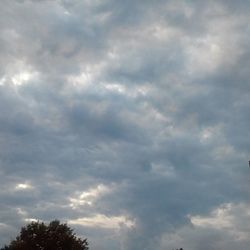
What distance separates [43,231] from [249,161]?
154 ft

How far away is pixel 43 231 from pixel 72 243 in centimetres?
656

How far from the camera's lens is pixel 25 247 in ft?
291

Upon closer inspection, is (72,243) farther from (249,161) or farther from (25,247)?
(249,161)

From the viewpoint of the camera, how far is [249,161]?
67.5 metres

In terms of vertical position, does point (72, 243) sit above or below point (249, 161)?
below

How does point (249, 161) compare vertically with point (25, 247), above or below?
above

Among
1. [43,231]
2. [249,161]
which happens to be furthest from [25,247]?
[249,161]

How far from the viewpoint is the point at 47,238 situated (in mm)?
91438

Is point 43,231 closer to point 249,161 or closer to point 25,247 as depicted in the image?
point 25,247

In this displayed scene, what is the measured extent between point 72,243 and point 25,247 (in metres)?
9.68

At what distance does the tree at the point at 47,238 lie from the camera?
9025 centimetres

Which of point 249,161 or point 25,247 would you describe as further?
point 25,247

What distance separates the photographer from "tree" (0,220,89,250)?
296ft

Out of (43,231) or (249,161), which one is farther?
(43,231)
